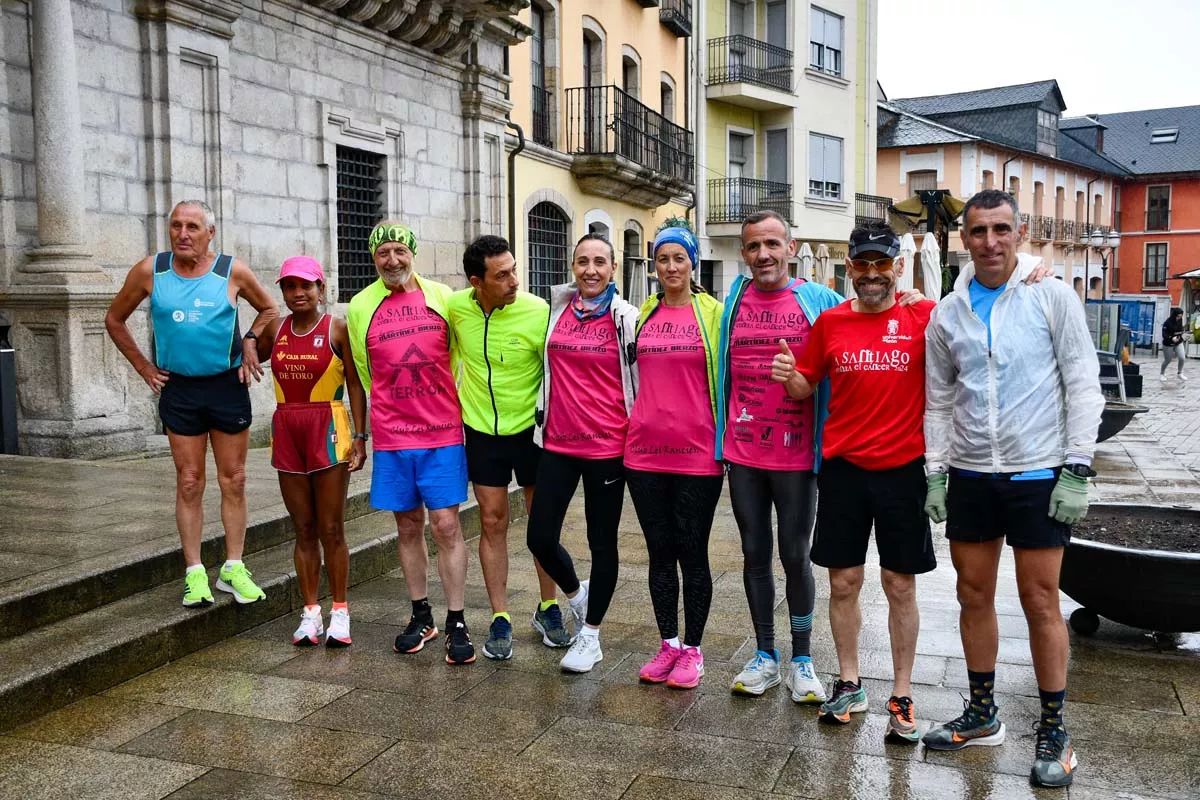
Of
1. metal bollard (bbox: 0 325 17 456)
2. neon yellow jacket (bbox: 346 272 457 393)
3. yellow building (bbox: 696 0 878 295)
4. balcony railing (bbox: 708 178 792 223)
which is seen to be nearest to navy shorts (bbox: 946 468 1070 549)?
neon yellow jacket (bbox: 346 272 457 393)

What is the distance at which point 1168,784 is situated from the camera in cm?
376

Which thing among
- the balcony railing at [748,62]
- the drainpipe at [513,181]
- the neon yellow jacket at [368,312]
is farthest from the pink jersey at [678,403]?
the balcony railing at [748,62]

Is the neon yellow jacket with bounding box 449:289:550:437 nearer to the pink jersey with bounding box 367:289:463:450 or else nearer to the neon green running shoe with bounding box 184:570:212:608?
the pink jersey with bounding box 367:289:463:450

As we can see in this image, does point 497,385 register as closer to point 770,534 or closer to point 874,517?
point 770,534

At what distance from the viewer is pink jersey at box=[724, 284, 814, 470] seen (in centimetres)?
→ 451

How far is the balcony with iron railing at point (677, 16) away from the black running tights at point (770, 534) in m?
19.8

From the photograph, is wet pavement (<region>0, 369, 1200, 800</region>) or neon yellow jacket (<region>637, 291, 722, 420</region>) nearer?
wet pavement (<region>0, 369, 1200, 800</region>)

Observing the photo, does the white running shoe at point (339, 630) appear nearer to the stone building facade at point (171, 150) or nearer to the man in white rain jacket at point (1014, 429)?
the man in white rain jacket at point (1014, 429)

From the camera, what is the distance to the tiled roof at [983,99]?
Result: 157 feet

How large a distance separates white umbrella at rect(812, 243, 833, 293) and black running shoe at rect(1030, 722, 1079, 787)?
91.6ft

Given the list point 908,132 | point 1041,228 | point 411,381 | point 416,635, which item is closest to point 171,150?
point 411,381

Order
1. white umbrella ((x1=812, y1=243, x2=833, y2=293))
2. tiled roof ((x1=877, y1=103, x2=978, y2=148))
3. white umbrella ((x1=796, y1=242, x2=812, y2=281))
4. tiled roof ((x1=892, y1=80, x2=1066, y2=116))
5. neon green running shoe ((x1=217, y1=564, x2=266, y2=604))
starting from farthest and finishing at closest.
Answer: tiled roof ((x1=892, y1=80, x2=1066, y2=116))
tiled roof ((x1=877, y1=103, x2=978, y2=148))
white umbrella ((x1=812, y1=243, x2=833, y2=293))
white umbrella ((x1=796, y1=242, x2=812, y2=281))
neon green running shoe ((x1=217, y1=564, x2=266, y2=604))

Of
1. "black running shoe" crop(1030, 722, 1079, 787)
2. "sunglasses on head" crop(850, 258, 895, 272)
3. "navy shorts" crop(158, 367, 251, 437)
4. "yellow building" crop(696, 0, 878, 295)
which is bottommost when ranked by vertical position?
"black running shoe" crop(1030, 722, 1079, 787)

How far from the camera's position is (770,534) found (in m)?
4.75
